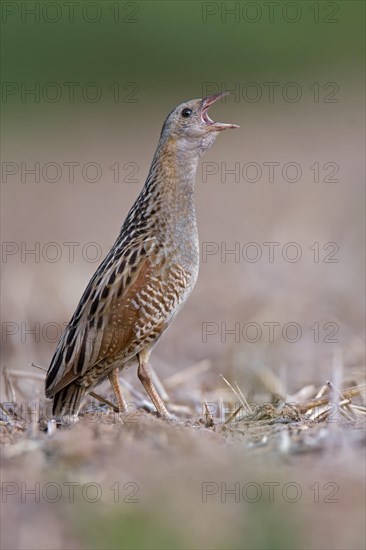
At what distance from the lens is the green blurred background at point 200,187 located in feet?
17.3

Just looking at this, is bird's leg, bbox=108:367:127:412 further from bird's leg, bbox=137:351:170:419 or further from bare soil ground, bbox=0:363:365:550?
bare soil ground, bbox=0:363:365:550

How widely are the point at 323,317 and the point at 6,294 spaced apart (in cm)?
322

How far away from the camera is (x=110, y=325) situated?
269 inches

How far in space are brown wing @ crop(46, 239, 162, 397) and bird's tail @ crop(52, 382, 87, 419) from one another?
0.36ft

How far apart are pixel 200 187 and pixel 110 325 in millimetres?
12081

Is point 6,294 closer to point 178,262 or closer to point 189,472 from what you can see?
point 178,262

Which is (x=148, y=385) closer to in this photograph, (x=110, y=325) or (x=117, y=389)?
(x=117, y=389)

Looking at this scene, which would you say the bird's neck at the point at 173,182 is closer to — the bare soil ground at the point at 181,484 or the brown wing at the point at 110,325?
the brown wing at the point at 110,325

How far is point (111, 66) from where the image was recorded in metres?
24.5

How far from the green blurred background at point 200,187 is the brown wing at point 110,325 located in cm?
138

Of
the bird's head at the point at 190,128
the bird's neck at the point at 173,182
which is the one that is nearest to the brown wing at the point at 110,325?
the bird's neck at the point at 173,182

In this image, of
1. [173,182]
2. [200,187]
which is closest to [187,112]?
[173,182]

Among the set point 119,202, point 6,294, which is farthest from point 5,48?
point 6,294

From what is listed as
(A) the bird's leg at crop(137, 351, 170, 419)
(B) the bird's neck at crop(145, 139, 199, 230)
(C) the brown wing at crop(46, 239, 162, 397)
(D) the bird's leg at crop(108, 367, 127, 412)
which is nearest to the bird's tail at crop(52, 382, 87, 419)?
(C) the brown wing at crop(46, 239, 162, 397)
